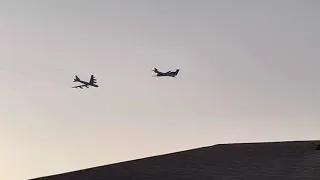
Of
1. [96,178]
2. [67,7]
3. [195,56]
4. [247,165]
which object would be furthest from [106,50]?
[247,165]

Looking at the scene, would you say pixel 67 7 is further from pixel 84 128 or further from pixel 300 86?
pixel 300 86

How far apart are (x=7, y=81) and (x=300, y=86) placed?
935 mm

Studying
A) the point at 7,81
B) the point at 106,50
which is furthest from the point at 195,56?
the point at 7,81

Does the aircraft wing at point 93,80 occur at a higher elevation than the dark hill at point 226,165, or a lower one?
higher

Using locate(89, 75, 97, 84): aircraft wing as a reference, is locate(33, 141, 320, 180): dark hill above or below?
below

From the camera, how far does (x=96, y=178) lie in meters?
1.36

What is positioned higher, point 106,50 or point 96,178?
point 106,50

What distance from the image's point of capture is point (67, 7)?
132cm

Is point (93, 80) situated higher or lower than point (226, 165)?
higher

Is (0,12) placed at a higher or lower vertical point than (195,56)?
higher

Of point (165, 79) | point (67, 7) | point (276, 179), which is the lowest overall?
point (276, 179)

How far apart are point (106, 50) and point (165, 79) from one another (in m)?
0.21

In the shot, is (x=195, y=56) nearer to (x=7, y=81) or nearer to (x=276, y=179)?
(x=276, y=179)

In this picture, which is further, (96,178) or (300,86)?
(96,178)
